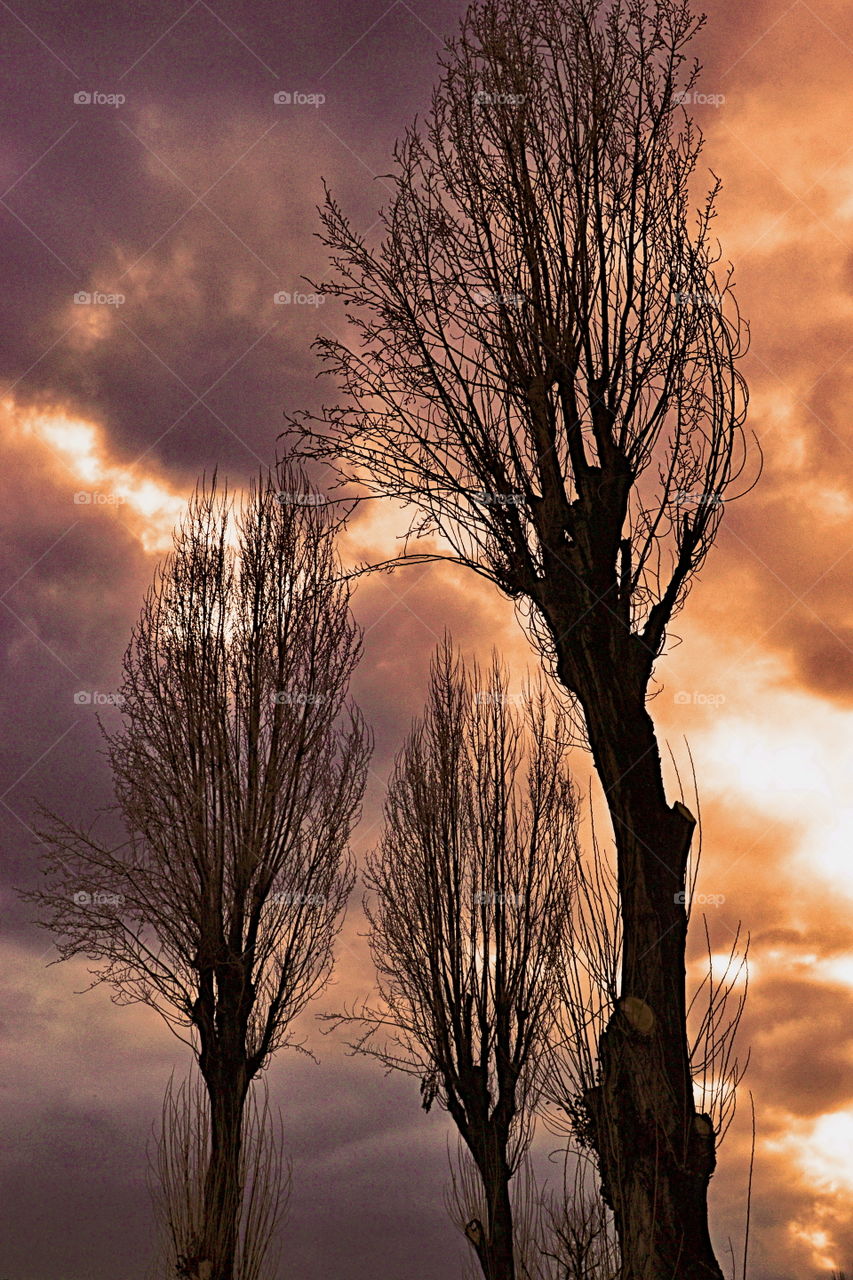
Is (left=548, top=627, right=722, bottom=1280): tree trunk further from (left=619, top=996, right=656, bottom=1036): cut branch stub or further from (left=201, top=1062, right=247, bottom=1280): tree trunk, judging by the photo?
(left=201, top=1062, right=247, bottom=1280): tree trunk

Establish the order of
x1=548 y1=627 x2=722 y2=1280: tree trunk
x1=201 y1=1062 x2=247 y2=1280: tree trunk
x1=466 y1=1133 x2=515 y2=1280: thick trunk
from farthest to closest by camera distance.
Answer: x1=466 y1=1133 x2=515 y2=1280: thick trunk, x1=201 y1=1062 x2=247 y2=1280: tree trunk, x1=548 y1=627 x2=722 y2=1280: tree trunk

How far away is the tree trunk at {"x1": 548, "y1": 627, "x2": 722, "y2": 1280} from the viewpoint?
4312 millimetres

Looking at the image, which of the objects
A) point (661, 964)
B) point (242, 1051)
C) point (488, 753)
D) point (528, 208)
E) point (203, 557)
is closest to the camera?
point (661, 964)

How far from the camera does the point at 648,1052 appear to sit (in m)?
4.38

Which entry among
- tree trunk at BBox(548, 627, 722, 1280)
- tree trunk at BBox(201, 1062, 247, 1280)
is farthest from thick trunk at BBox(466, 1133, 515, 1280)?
tree trunk at BBox(548, 627, 722, 1280)

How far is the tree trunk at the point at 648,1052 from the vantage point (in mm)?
4312

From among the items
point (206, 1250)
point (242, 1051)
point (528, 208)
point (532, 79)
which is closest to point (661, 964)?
point (528, 208)

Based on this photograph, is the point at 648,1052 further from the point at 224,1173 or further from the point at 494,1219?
the point at 494,1219

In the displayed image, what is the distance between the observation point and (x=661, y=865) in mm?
4594

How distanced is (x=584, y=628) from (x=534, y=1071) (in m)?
7.48

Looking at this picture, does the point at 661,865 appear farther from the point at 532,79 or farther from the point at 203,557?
the point at 203,557

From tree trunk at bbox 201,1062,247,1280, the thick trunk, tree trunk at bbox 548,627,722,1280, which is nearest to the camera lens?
tree trunk at bbox 548,627,722,1280

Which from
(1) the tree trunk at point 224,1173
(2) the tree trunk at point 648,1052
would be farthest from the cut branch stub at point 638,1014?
(1) the tree trunk at point 224,1173

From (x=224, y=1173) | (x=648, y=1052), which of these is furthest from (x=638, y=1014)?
(x=224, y=1173)
